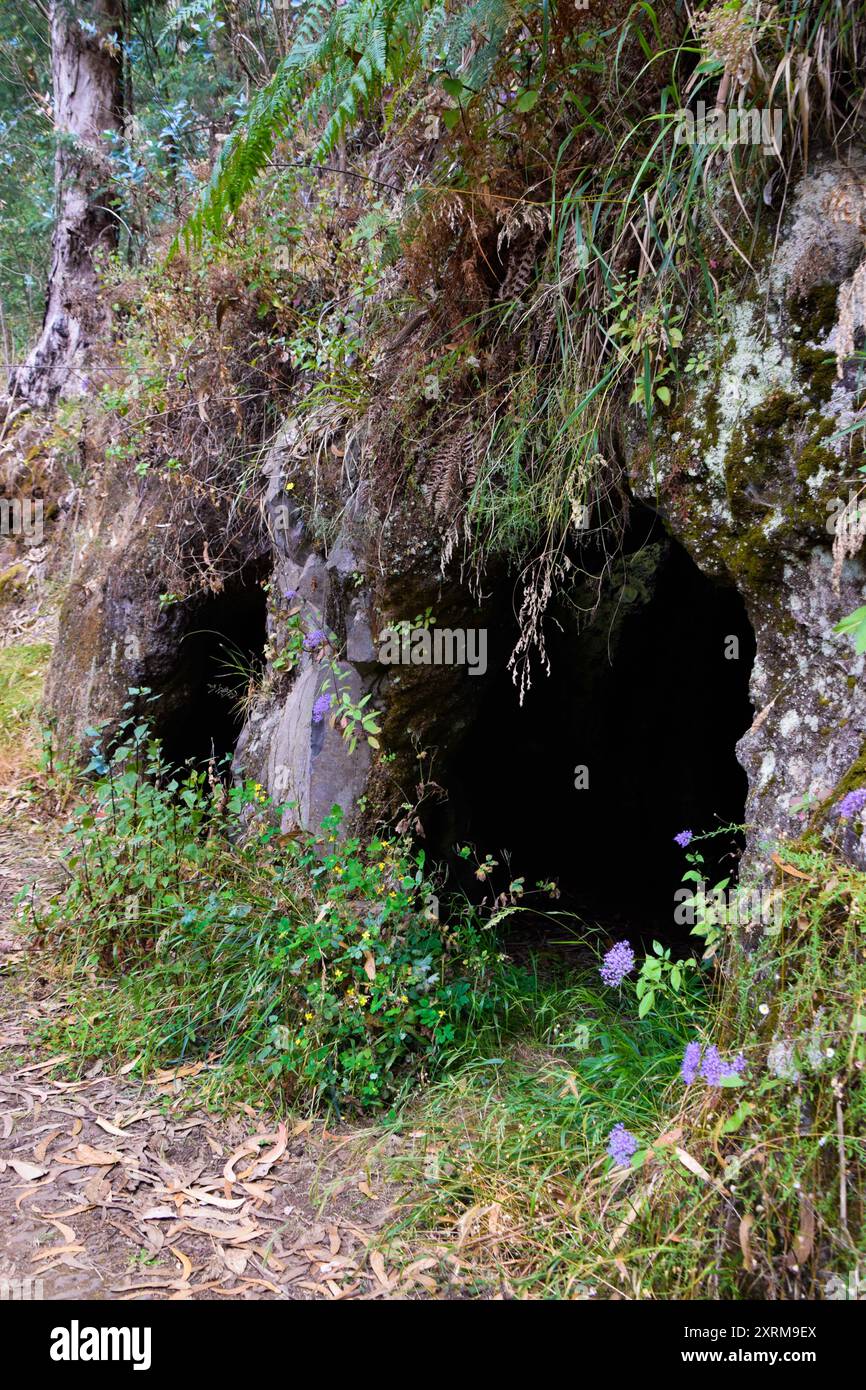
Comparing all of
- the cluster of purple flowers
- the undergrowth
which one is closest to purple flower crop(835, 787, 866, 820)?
the undergrowth

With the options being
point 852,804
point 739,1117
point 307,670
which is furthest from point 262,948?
point 852,804

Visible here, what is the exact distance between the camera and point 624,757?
7066 millimetres

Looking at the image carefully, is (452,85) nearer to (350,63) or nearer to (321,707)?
(350,63)

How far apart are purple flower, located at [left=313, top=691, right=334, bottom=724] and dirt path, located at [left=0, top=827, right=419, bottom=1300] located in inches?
66.9

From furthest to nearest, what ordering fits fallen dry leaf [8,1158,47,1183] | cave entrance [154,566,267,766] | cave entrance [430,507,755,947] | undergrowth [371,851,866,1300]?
cave entrance [430,507,755,947] → cave entrance [154,566,267,766] → fallen dry leaf [8,1158,47,1183] → undergrowth [371,851,866,1300]

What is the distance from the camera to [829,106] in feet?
8.27

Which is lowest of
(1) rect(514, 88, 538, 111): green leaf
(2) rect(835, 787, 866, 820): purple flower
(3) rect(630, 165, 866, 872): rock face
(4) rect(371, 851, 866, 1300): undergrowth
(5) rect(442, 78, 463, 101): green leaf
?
(4) rect(371, 851, 866, 1300): undergrowth

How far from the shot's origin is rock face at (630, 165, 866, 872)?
2553 millimetres

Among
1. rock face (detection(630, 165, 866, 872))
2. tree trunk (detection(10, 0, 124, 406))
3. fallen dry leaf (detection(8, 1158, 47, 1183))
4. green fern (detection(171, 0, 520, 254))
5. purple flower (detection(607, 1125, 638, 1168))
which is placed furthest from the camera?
tree trunk (detection(10, 0, 124, 406))

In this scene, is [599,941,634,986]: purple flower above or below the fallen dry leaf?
above

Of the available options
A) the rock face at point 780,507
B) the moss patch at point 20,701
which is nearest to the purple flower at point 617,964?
the rock face at point 780,507

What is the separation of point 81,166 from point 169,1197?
9.17m

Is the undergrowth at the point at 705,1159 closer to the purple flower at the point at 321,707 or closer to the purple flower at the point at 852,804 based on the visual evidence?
the purple flower at the point at 852,804

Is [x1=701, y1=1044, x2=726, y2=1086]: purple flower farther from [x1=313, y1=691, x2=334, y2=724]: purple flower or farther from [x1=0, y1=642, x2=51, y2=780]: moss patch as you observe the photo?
[x1=0, y1=642, x2=51, y2=780]: moss patch
